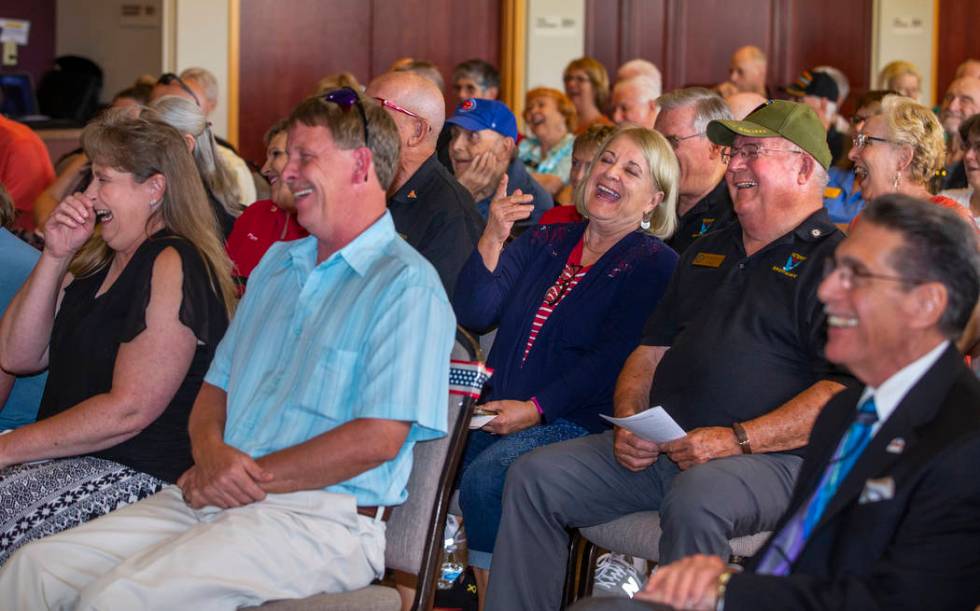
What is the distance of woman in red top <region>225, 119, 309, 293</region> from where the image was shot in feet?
14.1

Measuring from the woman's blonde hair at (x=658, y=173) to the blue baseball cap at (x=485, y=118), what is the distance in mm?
1036

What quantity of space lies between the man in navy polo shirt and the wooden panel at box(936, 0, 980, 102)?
5.93 meters

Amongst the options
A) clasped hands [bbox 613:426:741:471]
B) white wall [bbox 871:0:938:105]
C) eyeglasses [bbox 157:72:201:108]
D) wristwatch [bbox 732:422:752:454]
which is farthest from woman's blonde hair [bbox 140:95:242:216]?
white wall [bbox 871:0:938:105]

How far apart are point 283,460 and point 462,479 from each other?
3.47 ft

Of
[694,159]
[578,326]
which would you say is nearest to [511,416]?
[578,326]

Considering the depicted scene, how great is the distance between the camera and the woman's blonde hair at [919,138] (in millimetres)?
3891

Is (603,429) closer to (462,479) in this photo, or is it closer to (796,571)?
(462,479)

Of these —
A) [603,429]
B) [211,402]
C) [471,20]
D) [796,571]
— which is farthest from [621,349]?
[471,20]

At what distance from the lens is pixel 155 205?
3.04m

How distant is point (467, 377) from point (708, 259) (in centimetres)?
97

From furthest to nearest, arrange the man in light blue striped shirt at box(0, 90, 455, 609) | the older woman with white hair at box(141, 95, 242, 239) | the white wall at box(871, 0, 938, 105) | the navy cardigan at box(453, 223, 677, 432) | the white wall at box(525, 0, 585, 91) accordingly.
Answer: the white wall at box(871, 0, 938, 105)
the white wall at box(525, 0, 585, 91)
the older woman with white hair at box(141, 95, 242, 239)
the navy cardigan at box(453, 223, 677, 432)
the man in light blue striped shirt at box(0, 90, 455, 609)

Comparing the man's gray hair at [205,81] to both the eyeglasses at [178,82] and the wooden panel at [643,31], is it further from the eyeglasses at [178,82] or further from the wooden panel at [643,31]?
the wooden panel at [643,31]

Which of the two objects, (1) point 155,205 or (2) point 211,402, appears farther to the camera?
(1) point 155,205

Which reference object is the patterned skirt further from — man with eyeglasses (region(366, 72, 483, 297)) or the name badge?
the name badge
